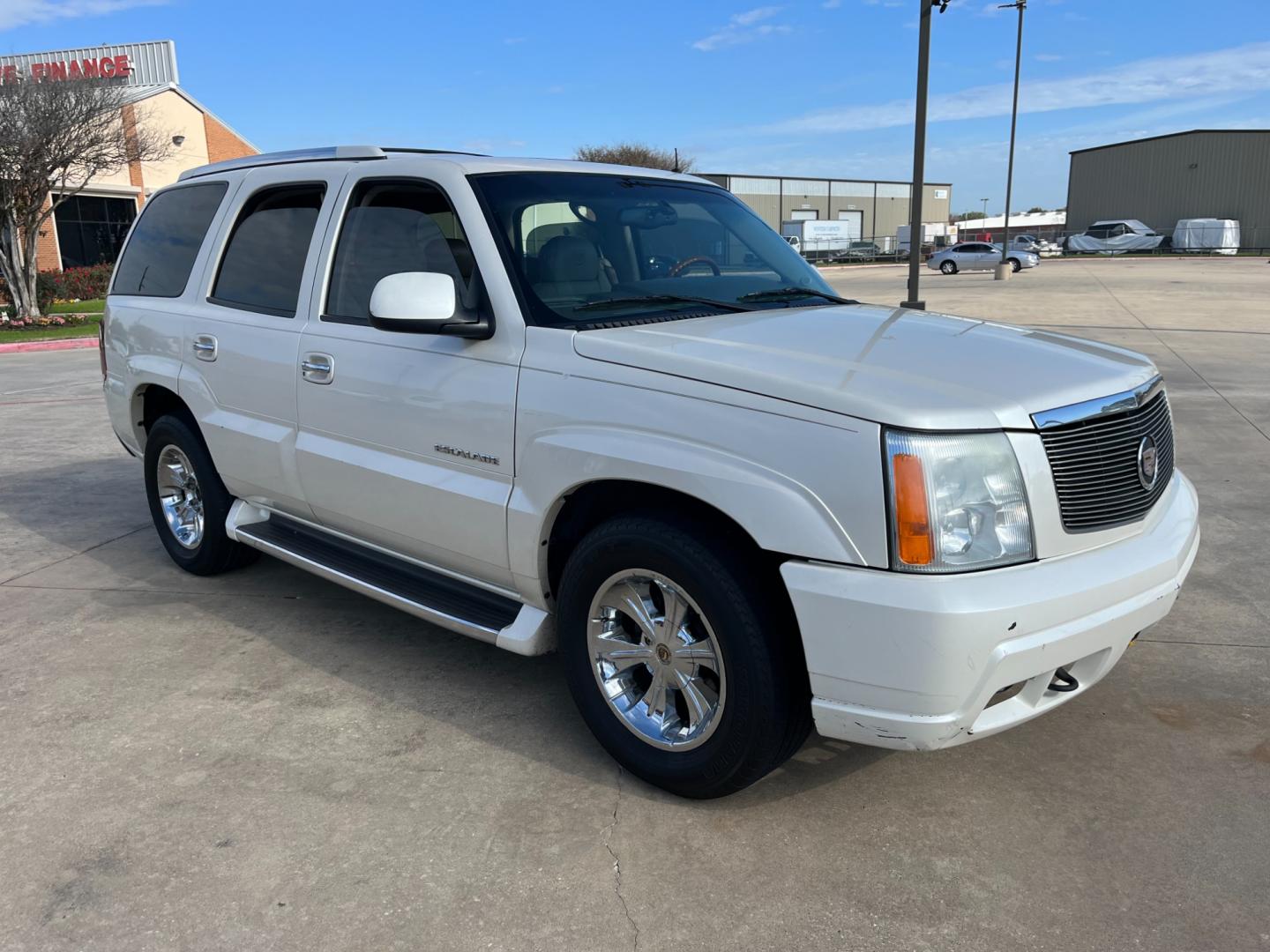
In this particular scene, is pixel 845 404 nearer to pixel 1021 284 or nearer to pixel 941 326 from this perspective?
pixel 941 326

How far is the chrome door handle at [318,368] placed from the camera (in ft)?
12.6

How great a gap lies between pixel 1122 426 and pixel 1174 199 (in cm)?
7082

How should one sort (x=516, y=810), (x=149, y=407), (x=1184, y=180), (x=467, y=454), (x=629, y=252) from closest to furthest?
1. (x=516, y=810)
2. (x=467, y=454)
3. (x=629, y=252)
4. (x=149, y=407)
5. (x=1184, y=180)

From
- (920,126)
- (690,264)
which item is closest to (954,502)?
(690,264)

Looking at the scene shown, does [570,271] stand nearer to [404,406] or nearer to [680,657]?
[404,406]

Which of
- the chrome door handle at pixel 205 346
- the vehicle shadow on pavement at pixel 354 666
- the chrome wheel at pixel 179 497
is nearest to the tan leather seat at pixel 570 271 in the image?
the vehicle shadow on pavement at pixel 354 666

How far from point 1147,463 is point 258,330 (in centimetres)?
338

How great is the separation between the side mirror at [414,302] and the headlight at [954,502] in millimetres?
1499

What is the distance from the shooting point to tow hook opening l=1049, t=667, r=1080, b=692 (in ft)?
9.12

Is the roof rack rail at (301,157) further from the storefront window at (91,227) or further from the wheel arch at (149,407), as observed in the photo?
the storefront window at (91,227)

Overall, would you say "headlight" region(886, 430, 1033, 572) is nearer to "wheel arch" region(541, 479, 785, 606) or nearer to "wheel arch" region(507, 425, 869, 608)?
"wheel arch" region(507, 425, 869, 608)

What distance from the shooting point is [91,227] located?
34562mm

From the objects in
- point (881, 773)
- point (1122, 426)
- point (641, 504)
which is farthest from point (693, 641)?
point (1122, 426)

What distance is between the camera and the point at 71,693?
3.90 metres
